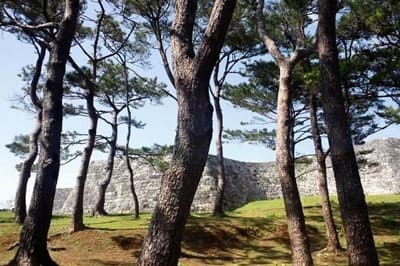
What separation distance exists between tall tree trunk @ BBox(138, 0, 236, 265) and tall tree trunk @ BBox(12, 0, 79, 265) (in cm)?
294

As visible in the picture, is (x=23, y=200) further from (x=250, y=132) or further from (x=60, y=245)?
(x=250, y=132)

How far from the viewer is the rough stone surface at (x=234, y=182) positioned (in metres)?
17.9

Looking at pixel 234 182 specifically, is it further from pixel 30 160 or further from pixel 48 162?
pixel 48 162

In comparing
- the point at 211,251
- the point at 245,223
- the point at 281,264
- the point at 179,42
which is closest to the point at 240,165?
the point at 245,223

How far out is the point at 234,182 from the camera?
62.4 ft

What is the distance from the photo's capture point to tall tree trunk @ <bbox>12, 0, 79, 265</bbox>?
5027 millimetres

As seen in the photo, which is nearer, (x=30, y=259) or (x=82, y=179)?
(x=30, y=259)

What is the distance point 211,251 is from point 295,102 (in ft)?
20.4

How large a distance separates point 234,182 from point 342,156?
15.6 metres

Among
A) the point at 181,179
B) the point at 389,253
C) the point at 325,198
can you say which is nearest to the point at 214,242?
the point at 325,198

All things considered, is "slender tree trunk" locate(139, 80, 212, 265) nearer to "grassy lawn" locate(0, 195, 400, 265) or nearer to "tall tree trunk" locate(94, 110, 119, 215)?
"grassy lawn" locate(0, 195, 400, 265)

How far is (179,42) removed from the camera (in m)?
3.16

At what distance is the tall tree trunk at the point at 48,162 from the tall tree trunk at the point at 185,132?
294cm

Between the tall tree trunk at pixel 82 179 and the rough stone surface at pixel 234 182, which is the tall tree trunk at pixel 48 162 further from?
the rough stone surface at pixel 234 182
